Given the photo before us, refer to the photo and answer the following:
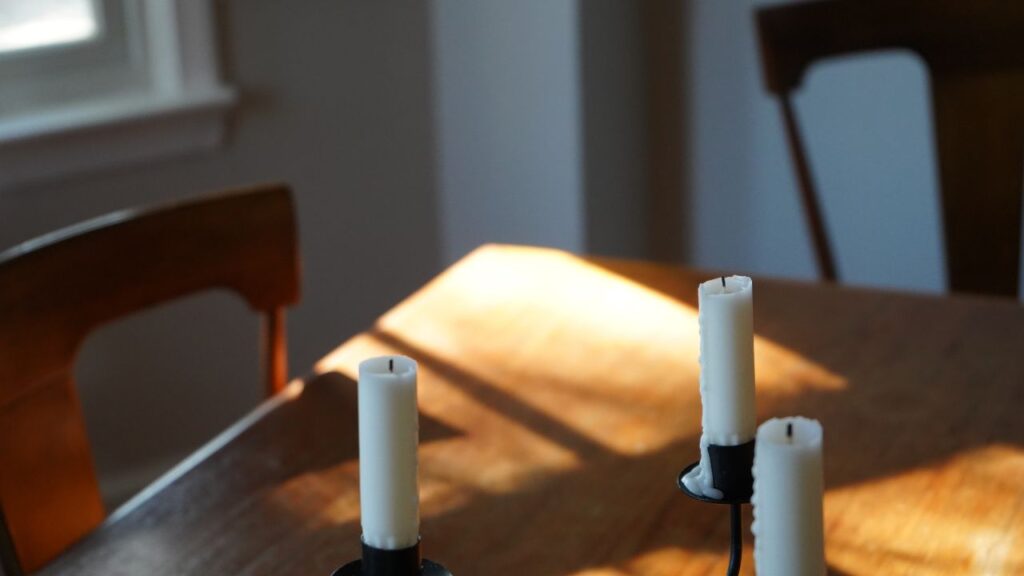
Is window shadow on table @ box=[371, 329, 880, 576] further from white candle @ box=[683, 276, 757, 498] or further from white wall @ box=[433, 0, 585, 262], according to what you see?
white wall @ box=[433, 0, 585, 262]

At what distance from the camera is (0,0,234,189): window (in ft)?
7.14

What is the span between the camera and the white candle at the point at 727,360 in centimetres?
69

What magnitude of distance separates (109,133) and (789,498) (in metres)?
1.86

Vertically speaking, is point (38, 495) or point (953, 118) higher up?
point (953, 118)

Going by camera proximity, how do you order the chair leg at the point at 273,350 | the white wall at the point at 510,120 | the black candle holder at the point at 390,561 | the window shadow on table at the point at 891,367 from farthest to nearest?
the white wall at the point at 510,120
the chair leg at the point at 273,350
the window shadow on table at the point at 891,367
the black candle holder at the point at 390,561

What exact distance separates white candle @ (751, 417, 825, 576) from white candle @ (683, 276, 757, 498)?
12 cm

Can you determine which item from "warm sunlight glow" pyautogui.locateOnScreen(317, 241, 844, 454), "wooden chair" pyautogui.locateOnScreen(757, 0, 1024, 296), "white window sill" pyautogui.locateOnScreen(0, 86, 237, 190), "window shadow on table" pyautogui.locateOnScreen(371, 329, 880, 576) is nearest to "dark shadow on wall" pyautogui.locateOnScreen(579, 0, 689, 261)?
"white window sill" pyautogui.locateOnScreen(0, 86, 237, 190)

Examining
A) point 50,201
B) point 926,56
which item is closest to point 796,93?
point 926,56

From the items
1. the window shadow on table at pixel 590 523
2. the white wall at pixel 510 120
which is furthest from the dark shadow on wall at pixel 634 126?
the window shadow on table at pixel 590 523

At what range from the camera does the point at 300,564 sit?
37.8 inches

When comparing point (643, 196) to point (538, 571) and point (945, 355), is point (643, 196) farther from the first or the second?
point (538, 571)

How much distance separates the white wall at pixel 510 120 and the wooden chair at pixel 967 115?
82 centimetres

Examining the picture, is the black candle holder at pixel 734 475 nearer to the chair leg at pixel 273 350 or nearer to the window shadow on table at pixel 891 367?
the window shadow on table at pixel 891 367

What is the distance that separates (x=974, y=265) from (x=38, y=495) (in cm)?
114
